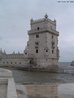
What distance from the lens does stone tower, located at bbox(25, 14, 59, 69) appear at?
57.9 meters

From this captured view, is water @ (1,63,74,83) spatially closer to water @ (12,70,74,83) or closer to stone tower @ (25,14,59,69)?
water @ (12,70,74,83)

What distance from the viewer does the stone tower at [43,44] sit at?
57906 millimetres

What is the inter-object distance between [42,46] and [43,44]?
73cm

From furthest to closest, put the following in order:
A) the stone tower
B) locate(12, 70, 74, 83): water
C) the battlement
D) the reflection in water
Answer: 1. the battlement
2. the stone tower
3. locate(12, 70, 74, 83): water
4. the reflection in water

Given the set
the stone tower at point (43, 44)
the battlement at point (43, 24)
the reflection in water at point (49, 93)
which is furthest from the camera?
the battlement at point (43, 24)

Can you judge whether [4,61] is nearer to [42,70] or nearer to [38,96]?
[42,70]

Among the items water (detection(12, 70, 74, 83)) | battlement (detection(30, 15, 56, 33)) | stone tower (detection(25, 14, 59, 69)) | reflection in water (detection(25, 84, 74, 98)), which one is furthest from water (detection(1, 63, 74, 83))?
battlement (detection(30, 15, 56, 33))

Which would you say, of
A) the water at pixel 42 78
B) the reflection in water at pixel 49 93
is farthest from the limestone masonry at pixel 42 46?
the reflection in water at pixel 49 93

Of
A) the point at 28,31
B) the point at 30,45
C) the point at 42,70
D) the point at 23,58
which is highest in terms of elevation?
the point at 28,31

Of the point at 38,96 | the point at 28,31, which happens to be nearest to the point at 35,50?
the point at 28,31

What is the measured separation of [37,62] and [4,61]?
17364 millimetres

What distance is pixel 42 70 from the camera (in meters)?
56.6

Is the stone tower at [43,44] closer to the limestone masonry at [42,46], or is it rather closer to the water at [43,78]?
the limestone masonry at [42,46]

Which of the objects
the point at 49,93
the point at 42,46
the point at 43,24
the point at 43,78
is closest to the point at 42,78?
the point at 43,78
